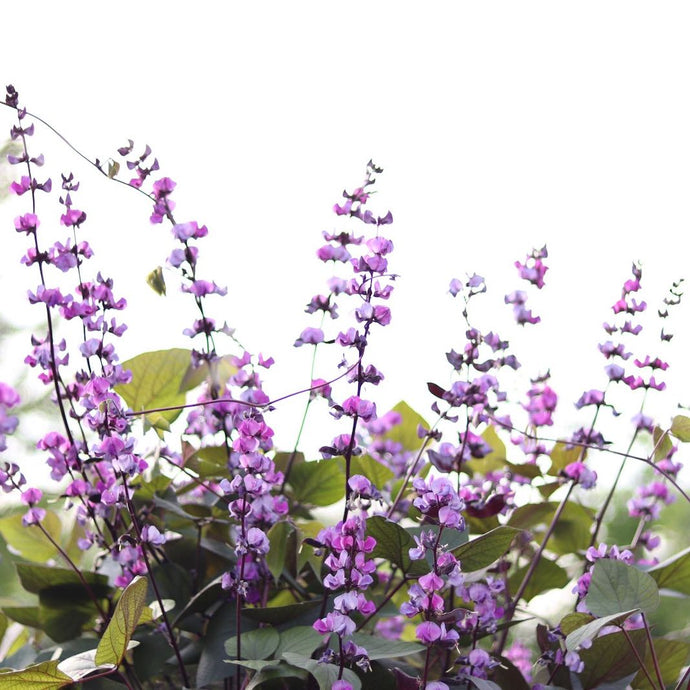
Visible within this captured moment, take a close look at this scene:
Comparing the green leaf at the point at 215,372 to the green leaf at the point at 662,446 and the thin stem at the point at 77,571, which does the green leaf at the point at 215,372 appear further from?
the green leaf at the point at 662,446

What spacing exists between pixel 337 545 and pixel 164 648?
211 millimetres

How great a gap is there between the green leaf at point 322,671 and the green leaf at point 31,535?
0.39 metres

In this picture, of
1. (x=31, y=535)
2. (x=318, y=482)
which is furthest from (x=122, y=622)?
(x=31, y=535)

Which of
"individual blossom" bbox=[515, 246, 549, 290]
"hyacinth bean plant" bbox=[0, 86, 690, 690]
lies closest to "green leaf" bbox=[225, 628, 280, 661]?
"hyacinth bean plant" bbox=[0, 86, 690, 690]

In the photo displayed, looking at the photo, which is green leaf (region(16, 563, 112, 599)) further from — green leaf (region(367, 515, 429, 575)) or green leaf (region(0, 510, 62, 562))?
green leaf (region(367, 515, 429, 575))

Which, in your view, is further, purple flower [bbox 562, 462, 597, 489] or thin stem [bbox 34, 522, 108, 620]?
purple flower [bbox 562, 462, 597, 489]

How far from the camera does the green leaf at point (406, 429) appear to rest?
88 cm

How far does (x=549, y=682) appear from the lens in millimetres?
562

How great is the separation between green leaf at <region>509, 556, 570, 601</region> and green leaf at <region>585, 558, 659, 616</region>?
17 centimetres

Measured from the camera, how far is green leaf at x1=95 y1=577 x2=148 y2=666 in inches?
17.6

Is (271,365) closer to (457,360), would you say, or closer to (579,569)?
(457,360)

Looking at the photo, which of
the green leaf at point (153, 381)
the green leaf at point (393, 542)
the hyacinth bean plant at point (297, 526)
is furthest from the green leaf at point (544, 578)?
the green leaf at point (153, 381)

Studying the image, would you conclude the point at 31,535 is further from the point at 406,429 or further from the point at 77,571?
the point at 406,429

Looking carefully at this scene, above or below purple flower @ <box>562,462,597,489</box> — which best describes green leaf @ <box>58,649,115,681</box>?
below
